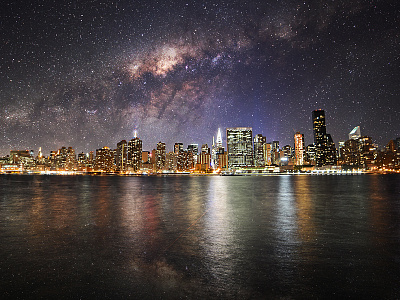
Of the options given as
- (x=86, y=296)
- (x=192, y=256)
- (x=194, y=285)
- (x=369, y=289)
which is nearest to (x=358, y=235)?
(x=369, y=289)

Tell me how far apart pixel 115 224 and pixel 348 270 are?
32.5 ft

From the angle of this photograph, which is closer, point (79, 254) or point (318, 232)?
point (79, 254)

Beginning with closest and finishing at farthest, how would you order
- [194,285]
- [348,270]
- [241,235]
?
Answer: [194,285]
[348,270]
[241,235]

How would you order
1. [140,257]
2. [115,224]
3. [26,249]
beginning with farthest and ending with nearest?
1. [115,224]
2. [26,249]
3. [140,257]

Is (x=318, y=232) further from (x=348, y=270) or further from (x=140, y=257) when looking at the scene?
(x=140, y=257)

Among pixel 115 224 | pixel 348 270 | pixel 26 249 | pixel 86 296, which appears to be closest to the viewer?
pixel 86 296

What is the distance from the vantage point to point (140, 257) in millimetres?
7250

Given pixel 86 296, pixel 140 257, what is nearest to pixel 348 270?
pixel 140 257

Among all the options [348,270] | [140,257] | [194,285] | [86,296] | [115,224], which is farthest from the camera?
[115,224]

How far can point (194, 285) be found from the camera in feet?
17.6

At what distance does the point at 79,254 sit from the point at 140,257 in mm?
2025

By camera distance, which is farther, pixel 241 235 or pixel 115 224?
pixel 115 224

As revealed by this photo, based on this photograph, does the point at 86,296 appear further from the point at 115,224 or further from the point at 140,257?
the point at 115,224

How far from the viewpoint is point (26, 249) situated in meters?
8.20
